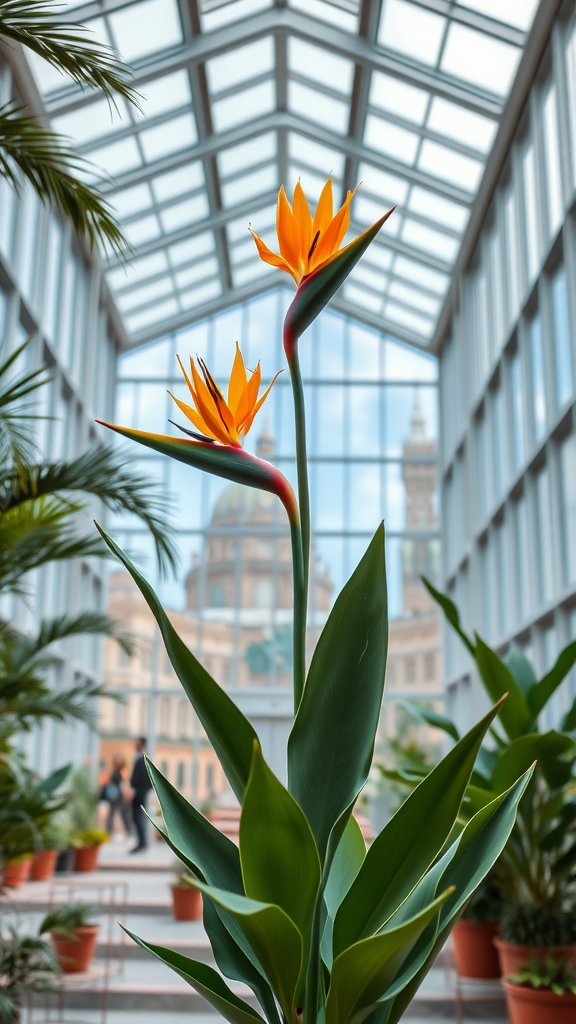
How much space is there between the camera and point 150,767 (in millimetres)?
1272

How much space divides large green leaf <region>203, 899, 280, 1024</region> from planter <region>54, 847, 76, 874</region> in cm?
929

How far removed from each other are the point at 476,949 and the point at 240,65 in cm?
990

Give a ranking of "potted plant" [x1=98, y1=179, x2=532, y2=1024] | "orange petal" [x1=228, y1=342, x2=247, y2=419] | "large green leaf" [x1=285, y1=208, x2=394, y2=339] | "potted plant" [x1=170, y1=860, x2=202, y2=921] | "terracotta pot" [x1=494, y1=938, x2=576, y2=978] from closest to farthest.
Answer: "potted plant" [x1=98, y1=179, x2=532, y2=1024], "large green leaf" [x1=285, y1=208, x2=394, y2=339], "orange petal" [x1=228, y1=342, x2=247, y2=419], "terracotta pot" [x1=494, y1=938, x2=576, y2=978], "potted plant" [x1=170, y1=860, x2=202, y2=921]

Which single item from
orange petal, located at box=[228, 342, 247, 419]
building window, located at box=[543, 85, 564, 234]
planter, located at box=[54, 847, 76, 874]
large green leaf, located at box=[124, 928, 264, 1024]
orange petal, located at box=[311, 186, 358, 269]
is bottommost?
planter, located at box=[54, 847, 76, 874]

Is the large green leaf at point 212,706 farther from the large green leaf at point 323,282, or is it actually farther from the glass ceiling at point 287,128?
the glass ceiling at point 287,128

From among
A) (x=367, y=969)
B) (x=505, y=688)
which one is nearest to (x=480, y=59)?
(x=505, y=688)

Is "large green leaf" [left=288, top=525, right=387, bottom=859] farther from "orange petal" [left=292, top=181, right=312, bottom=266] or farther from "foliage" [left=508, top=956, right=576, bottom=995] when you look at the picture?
"foliage" [left=508, top=956, right=576, bottom=995]

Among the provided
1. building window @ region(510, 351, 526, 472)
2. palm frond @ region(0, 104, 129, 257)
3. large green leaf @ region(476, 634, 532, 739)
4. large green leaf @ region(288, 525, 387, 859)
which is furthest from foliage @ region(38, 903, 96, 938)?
building window @ region(510, 351, 526, 472)

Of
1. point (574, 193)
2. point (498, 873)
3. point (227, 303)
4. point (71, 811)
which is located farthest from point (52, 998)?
point (227, 303)

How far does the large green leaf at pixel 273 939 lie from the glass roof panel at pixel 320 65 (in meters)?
11.4

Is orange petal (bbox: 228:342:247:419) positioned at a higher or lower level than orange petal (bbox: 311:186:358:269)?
lower

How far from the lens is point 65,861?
9914 mm

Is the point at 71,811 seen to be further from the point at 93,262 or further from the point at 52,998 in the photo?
the point at 93,262

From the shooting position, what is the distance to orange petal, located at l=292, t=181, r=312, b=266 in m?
1.28
